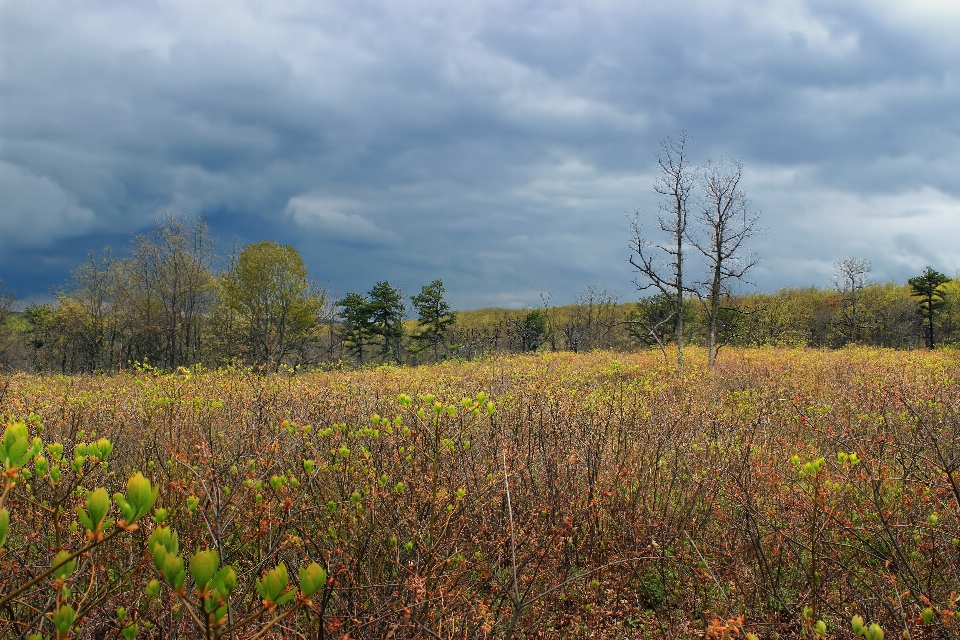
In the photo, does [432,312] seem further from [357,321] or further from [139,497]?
[139,497]

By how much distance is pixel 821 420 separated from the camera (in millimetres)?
7488

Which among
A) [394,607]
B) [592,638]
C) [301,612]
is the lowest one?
[592,638]

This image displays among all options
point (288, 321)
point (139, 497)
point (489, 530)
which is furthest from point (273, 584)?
point (288, 321)

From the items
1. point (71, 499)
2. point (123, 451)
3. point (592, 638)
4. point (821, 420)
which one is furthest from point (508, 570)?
→ point (821, 420)

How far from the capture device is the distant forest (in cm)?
3164

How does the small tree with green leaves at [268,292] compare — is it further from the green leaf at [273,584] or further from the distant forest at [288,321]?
the green leaf at [273,584]

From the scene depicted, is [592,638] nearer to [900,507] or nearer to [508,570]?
[508,570]

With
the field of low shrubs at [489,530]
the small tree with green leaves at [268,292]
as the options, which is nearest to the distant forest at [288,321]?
the small tree with green leaves at [268,292]

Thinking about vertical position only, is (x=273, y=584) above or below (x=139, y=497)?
below

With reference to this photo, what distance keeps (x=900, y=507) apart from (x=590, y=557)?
256 centimetres

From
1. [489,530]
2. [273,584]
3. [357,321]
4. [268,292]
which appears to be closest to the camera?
[273,584]

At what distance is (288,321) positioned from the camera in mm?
33281

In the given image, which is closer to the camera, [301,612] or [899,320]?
[301,612]

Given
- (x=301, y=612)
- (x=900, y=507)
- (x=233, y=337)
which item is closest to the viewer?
(x=301, y=612)
